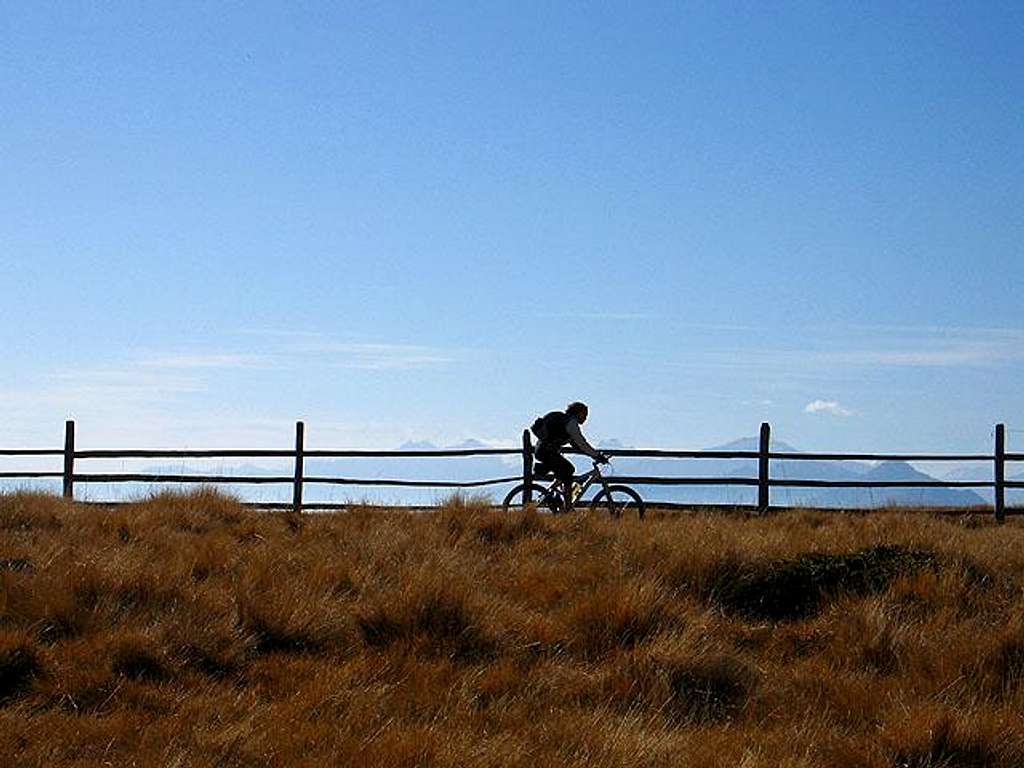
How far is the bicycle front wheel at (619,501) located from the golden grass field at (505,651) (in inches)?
174

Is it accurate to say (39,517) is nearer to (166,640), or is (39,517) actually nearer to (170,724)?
(166,640)

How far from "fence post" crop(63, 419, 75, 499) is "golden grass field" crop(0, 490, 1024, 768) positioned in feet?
33.8

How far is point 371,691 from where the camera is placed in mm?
7676

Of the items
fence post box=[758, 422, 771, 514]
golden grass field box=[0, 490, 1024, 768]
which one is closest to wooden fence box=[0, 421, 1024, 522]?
fence post box=[758, 422, 771, 514]

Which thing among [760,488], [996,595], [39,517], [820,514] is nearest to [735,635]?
[996,595]

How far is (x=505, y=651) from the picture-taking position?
881 cm

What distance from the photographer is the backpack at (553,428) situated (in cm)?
1686

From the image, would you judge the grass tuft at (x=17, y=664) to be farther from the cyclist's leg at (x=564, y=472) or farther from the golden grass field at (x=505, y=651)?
the cyclist's leg at (x=564, y=472)

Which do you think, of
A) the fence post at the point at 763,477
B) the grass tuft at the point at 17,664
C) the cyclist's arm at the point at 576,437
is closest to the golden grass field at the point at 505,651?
the grass tuft at the point at 17,664

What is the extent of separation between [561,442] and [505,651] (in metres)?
8.21

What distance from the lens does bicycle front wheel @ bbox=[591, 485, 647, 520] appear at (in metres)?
17.3

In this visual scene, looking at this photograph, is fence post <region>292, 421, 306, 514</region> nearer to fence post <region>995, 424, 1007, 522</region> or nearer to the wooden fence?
the wooden fence

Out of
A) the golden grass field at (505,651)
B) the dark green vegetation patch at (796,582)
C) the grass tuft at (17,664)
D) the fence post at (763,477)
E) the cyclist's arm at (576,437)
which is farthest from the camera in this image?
the fence post at (763,477)

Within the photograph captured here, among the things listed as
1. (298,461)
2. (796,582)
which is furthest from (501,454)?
(796,582)
